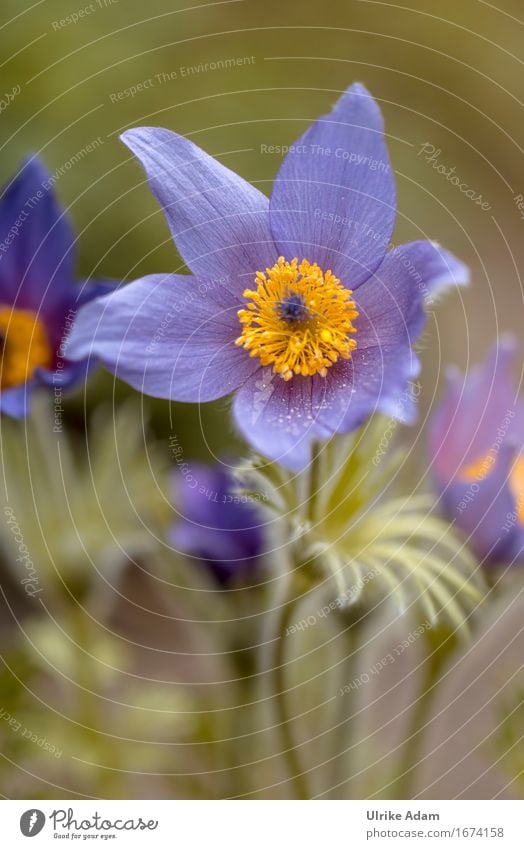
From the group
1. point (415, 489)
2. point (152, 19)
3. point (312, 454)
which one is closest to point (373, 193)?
point (312, 454)

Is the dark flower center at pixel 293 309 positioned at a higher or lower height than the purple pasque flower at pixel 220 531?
higher

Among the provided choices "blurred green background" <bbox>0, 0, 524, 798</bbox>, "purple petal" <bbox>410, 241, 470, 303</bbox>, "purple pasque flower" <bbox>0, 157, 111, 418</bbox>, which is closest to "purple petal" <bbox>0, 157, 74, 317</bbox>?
"purple pasque flower" <bbox>0, 157, 111, 418</bbox>

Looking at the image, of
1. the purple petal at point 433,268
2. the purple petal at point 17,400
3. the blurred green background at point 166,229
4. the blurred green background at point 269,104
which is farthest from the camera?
the blurred green background at point 269,104

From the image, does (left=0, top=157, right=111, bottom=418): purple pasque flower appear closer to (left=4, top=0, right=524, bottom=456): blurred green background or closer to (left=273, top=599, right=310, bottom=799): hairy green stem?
(left=273, top=599, right=310, bottom=799): hairy green stem

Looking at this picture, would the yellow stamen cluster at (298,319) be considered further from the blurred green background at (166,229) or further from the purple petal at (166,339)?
the blurred green background at (166,229)

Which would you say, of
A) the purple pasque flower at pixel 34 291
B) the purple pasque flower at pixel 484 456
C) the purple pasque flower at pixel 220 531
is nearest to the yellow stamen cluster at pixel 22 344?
the purple pasque flower at pixel 34 291

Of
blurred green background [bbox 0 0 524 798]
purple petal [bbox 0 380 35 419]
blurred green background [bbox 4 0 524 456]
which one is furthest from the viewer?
blurred green background [bbox 4 0 524 456]
